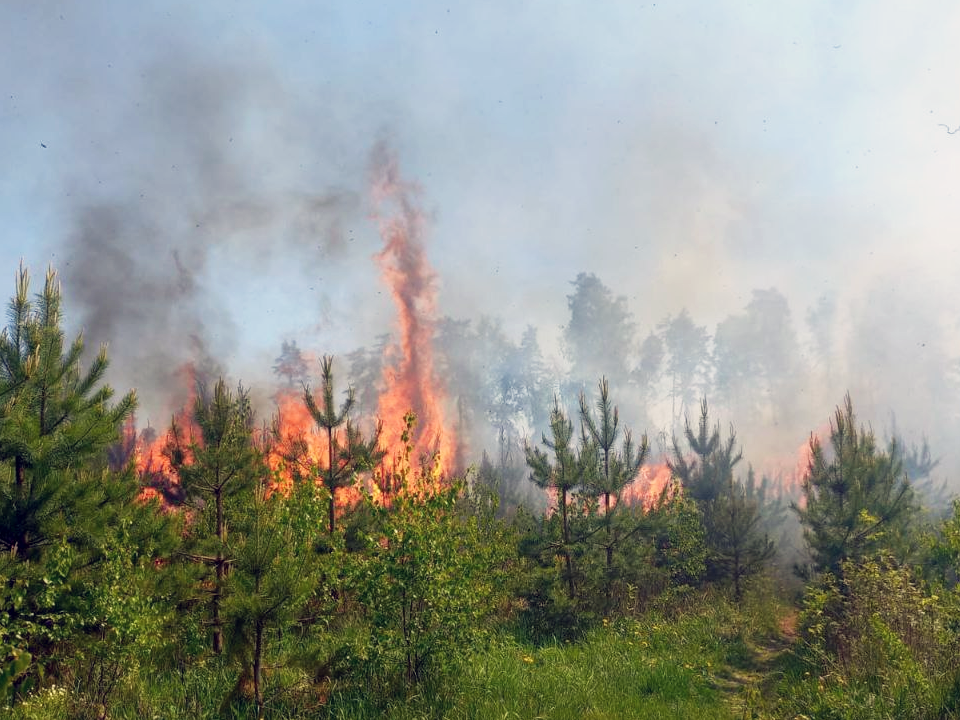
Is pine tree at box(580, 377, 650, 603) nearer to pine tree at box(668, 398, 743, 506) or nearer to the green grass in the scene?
the green grass

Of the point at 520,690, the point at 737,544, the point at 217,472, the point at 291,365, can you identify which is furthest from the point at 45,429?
the point at 291,365

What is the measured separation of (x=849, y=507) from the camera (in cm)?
1597

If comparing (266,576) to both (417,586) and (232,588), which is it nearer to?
(232,588)

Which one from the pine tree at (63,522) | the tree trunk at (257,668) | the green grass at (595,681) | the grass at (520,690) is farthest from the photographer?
the green grass at (595,681)

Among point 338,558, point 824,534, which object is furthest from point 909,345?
point 338,558

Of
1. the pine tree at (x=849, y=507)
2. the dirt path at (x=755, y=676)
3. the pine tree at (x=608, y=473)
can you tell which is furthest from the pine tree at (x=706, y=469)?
the pine tree at (x=608, y=473)

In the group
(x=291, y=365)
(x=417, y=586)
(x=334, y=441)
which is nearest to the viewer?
(x=417, y=586)

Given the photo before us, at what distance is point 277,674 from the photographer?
29.4 ft

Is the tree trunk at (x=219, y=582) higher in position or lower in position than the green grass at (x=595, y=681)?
higher

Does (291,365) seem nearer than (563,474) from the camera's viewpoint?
No

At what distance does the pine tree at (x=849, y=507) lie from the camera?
615 inches

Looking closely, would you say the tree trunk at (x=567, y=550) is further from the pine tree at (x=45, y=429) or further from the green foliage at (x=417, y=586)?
the pine tree at (x=45, y=429)

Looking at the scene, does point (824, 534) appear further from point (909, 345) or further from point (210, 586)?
point (909, 345)

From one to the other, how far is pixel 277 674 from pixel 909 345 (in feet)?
306
